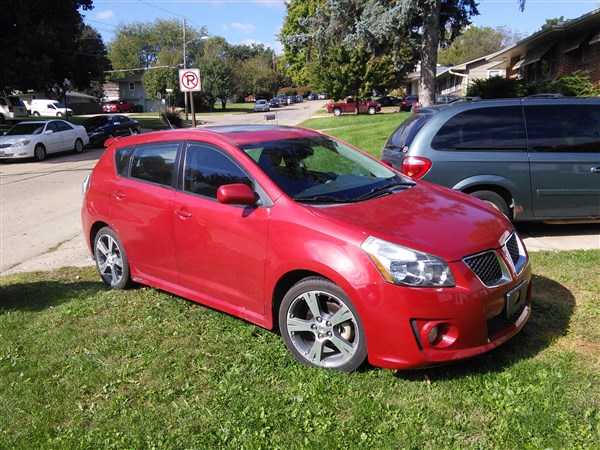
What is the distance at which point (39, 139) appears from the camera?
20.9 meters

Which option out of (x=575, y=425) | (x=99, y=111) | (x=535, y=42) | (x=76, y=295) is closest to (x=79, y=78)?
(x=535, y=42)

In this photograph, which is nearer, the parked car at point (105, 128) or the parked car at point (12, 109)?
the parked car at point (105, 128)

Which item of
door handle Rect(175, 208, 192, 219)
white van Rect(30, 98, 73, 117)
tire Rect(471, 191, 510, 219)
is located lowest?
tire Rect(471, 191, 510, 219)

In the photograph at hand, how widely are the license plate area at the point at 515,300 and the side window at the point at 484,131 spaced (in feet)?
10.4

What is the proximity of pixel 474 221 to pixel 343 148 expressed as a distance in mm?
1660

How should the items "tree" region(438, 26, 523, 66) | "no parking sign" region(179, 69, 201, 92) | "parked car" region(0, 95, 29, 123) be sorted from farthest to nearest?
1. "tree" region(438, 26, 523, 66)
2. "parked car" region(0, 95, 29, 123)
3. "no parking sign" region(179, 69, 201, 92)

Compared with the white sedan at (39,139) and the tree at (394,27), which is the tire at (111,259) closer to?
the tree at (394,27)

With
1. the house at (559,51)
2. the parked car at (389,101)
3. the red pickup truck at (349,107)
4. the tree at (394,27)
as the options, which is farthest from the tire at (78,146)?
the parked car at (389,101)

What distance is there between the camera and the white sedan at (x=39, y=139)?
20.2 metres

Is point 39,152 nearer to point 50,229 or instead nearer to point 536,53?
point 50,229

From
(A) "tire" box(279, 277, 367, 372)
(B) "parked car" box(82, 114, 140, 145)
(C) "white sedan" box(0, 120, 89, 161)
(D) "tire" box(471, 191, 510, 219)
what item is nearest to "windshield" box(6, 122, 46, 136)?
(C) "white sedan" box(0, 120, 89, 161)

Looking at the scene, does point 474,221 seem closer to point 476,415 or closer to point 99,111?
point 476,415

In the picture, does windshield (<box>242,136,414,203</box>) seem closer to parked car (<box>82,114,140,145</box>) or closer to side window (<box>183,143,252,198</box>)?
side window (<box>183,143,252,198</box>)

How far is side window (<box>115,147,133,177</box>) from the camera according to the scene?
529cm
